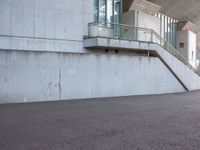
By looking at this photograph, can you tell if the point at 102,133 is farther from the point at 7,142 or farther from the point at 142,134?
the point at 7,142

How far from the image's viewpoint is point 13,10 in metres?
15.9

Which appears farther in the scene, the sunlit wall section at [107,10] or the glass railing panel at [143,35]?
the sunlit wall section at [107,10]

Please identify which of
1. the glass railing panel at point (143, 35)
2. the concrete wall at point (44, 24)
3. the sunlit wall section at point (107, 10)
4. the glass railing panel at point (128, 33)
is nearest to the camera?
the concrete wall at point (44, 24)

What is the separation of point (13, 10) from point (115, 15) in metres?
10.4

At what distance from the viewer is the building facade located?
14.7 metres

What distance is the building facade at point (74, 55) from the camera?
14688mm

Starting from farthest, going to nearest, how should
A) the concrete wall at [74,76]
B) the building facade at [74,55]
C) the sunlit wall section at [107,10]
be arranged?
the sunlit wall section at [107,10], the building facade at [74,55], the concrete wall at [74,76]

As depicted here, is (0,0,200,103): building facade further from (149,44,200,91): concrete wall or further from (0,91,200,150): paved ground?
(0,91,200,150): paved ground

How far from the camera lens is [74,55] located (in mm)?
16578

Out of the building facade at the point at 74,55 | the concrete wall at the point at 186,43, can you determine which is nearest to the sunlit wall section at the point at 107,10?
the building facade at the point at 74,55

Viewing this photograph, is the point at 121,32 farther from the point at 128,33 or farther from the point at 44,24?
the point at 44,24

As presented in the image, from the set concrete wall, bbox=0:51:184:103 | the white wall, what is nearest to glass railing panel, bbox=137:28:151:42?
concrete wall, bbox=0:51:184:103

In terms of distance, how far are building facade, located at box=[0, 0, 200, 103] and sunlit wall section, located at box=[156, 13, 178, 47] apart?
12784 mm

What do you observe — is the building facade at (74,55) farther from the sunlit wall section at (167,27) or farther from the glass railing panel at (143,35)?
the sunlit wall section at (167,27)
